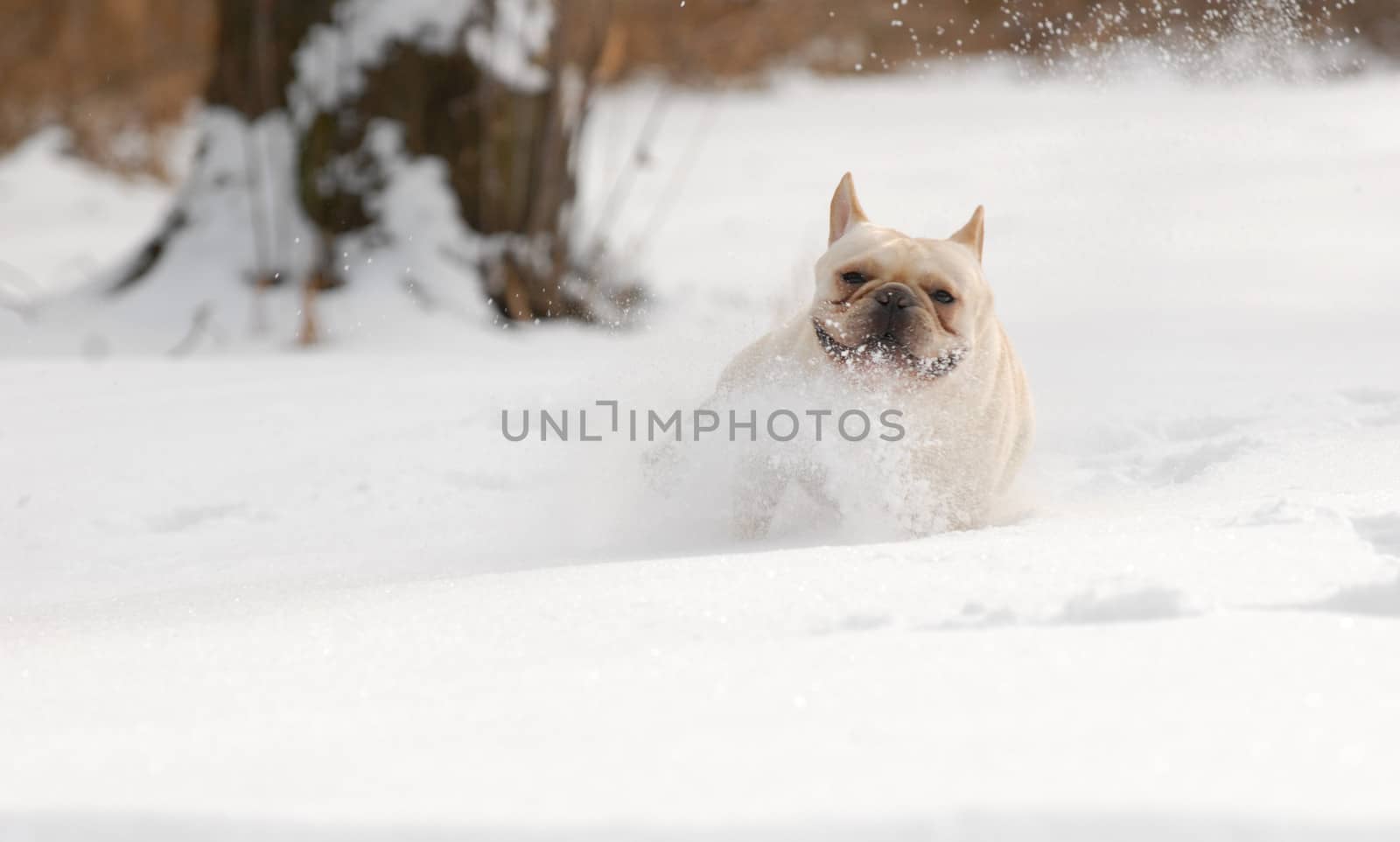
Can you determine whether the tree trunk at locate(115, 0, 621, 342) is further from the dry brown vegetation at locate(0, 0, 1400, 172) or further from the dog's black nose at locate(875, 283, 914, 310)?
the dry brown vegetation at locate(0, 0, 1400, 172)

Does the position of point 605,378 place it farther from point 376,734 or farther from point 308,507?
point 376,734

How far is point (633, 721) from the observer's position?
5.38 feet

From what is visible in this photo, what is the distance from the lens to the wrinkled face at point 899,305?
296 cm

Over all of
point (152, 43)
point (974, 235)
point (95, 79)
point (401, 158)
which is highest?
point (152, 43)

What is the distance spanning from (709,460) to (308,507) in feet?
3.87

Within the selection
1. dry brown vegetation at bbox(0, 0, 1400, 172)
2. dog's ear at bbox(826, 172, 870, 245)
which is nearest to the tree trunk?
dog's ear at bbox(826, 172, 870, 245)

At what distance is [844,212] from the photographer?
344 centimetres

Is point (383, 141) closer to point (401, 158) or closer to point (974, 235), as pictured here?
point (401, 158)

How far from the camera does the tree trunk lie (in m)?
6.33

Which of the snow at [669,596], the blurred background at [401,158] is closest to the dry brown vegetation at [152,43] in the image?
the blurred background at [401,158]

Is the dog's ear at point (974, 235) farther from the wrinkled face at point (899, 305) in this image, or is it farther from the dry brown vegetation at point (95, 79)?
the dry brown vegetation at point (95, 79)

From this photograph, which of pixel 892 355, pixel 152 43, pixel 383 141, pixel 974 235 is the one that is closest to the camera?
pixel 892 355

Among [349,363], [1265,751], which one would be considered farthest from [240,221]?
[1265,751]

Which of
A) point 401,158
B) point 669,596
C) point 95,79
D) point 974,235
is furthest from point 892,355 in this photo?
point 95,79
